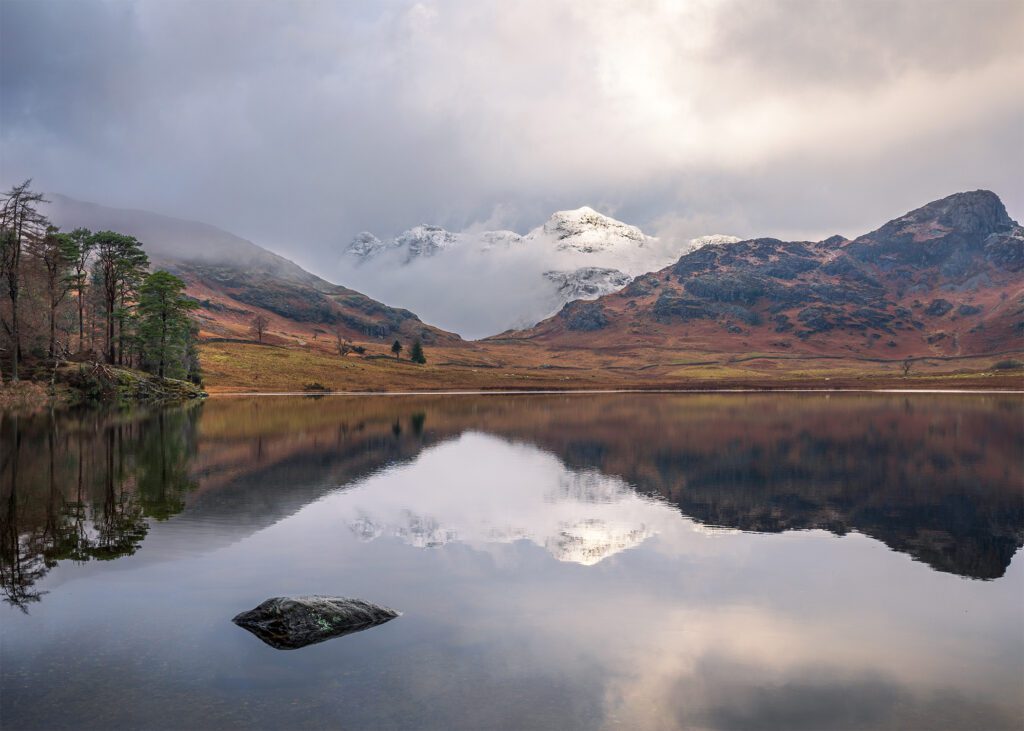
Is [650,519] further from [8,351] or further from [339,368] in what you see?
[339,368]

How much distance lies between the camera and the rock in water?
15.7m

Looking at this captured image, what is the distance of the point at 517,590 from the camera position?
2005cm

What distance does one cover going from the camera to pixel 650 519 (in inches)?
1198

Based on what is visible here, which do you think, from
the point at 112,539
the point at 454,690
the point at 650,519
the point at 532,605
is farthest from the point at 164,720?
the point at 650,519

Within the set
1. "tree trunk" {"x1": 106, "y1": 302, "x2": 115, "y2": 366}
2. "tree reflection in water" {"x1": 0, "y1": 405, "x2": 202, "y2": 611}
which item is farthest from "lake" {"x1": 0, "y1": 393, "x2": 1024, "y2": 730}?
"tree trunk" {"x1": 106, "y1": 302, "x2": 115, "y2": 366}

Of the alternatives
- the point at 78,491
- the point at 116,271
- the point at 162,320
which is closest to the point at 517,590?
the point at 78,491

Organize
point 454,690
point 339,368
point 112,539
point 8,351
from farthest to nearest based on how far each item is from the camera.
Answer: point 339,368 < point 8,351 < point 112,539 < point 454,690

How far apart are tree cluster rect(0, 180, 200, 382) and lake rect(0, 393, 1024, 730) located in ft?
179

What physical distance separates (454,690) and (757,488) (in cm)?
2997

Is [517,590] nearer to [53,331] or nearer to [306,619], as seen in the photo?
[306,619]

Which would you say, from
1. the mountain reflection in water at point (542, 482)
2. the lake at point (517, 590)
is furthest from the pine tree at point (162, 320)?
the lake at point (517, 590)

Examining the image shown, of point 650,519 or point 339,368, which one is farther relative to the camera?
point 339,368

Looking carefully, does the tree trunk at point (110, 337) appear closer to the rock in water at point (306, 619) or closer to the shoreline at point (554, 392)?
the shoreline at point (554, 392)

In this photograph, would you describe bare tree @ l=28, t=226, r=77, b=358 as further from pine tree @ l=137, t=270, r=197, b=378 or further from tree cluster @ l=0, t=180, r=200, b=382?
pine tree @ l=137, t=270, r=197, b=378
